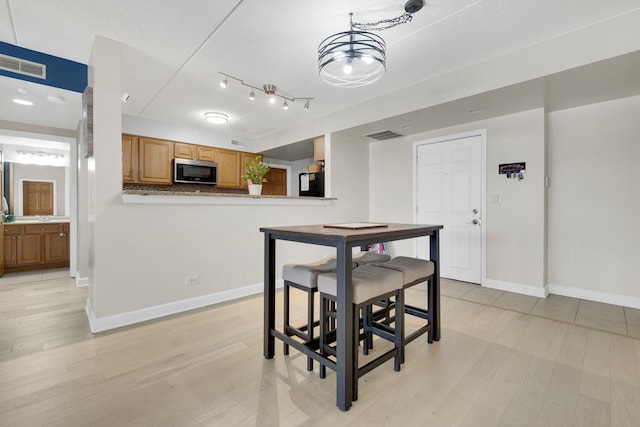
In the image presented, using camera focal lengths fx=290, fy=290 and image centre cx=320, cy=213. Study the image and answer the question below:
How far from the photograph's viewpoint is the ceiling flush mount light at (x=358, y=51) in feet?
6.30

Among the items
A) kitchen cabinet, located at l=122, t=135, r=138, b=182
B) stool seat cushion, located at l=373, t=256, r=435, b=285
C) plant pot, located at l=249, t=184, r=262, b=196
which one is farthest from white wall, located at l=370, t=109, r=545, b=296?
kitchen cabinet, located at l=122, t=135, r=138, b=182

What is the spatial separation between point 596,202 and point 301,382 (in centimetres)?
355

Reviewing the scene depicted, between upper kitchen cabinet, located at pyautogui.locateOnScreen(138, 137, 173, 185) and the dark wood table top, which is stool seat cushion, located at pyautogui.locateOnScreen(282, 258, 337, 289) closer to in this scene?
the dark wood table top

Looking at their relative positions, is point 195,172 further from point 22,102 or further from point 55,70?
point 55,70

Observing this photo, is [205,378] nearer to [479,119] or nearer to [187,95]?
[187,95]

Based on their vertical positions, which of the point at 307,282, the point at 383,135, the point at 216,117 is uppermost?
the point at 216,117

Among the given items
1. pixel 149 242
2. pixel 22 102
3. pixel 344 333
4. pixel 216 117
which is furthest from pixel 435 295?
pixel 22 102

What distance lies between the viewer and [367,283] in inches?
61.7

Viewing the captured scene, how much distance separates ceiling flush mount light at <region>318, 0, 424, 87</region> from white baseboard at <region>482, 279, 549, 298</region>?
2962 millimetres

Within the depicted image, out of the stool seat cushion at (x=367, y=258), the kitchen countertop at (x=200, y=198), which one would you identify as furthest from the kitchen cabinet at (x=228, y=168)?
the stool seat cushion at (x=367, y=258)

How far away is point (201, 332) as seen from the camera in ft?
7.67

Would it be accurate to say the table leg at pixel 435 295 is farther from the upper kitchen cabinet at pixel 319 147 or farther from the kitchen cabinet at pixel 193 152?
the kitchen cabinet at pixel 193 152

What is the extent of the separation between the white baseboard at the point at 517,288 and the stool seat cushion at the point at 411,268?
202 cm

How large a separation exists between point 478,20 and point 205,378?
3103mm
